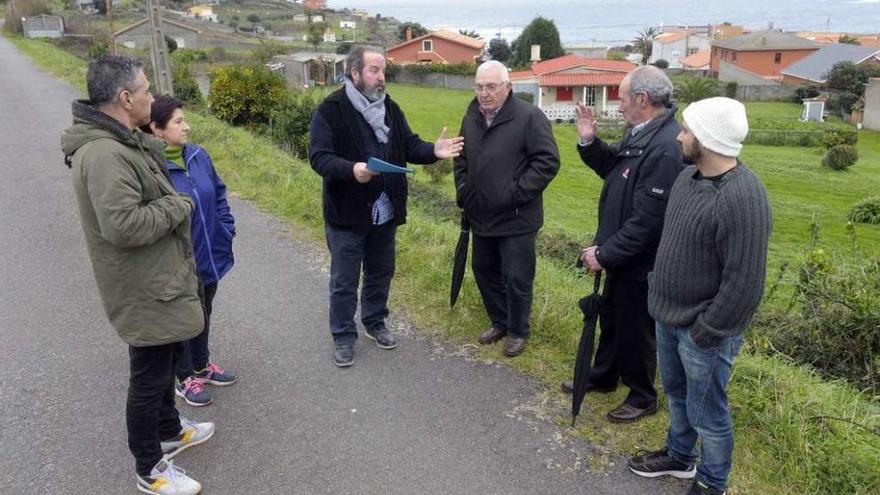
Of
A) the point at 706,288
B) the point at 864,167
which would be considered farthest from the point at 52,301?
the point at 864,167

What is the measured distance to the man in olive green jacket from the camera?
2.72m

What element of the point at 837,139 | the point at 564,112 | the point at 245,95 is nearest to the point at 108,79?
the point at 245,95

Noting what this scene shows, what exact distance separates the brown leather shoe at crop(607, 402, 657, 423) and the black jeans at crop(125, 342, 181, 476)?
2.27 m

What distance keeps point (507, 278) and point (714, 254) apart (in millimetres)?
1764

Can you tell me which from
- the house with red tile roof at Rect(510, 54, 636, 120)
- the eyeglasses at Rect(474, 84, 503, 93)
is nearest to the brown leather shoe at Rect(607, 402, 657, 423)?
the eyeglasses at Rect(474, 84, 503, 93)

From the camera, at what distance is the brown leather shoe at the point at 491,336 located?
4.59 meters

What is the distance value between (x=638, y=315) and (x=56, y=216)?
6.99 m

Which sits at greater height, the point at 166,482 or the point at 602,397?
the point at 166,482

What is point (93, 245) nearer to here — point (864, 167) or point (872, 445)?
point (872, 445)

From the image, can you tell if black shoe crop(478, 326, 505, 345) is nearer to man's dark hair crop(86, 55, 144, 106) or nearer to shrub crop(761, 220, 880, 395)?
shrub crop(761, 220, 880, 395)

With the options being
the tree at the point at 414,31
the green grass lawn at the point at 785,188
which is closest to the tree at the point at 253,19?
the tree at the point at 414,31

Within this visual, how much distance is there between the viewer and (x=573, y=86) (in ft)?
162

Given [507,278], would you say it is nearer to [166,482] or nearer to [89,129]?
[166,482]

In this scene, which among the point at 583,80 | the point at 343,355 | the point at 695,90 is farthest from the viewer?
the point at 695,90
